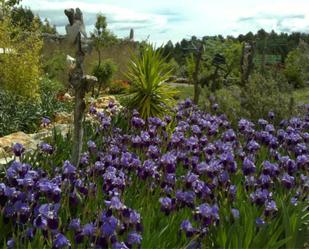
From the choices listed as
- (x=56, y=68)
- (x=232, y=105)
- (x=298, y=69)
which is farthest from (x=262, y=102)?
(x=298, y=69)

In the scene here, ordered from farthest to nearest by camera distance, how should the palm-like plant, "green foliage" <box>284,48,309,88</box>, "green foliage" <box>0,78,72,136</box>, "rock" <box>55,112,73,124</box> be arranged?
1. "green foliage" <box>284,48,309,88</box>
2. "rock" <box>55,112,73,124</box>
3. "green foliage" <box>0,78,72,136</box>
4. the palm-like plant

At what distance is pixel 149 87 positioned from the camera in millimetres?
9211

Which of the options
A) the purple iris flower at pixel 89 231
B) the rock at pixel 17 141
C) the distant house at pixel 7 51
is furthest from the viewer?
the distant house at pixel 7 51

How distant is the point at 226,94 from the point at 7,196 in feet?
25.8

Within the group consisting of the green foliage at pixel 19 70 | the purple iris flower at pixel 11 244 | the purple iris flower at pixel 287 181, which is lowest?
the purple iris flower at pixel 11 244

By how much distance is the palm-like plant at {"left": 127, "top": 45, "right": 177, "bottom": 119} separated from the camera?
9.09 m

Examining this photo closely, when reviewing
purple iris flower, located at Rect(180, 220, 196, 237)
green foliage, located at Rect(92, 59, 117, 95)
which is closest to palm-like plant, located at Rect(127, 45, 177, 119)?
purple iris flower, located at Rect(180, 220, 196, 237)

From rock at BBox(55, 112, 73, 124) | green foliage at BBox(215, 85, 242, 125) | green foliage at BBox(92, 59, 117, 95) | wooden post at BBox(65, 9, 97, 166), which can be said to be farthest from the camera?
green foliage at BBox(92, 59, 117, 95)

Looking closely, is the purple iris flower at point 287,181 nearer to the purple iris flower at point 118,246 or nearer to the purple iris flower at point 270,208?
the purple iris flower at point 270,208

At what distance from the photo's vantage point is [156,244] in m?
3.25

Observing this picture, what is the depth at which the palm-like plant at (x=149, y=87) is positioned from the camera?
9094 mm

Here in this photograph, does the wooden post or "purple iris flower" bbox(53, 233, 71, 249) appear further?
the wooden post

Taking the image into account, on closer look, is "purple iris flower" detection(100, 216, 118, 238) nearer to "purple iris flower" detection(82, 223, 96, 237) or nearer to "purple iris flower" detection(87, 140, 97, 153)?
"purple iris flower" detection(82, 223, 96, 237)

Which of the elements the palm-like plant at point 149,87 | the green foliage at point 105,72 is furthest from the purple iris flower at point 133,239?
the green foliage at point 105,72
